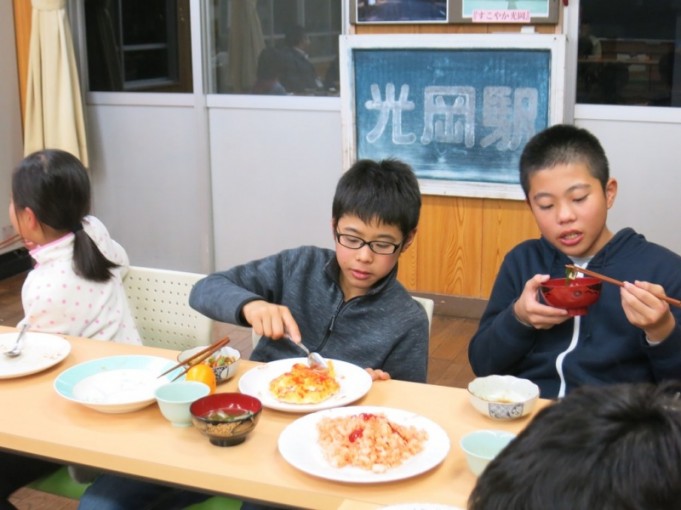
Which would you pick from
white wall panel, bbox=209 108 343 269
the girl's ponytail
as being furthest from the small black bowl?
white wall panel, bbox=209 108 343 269

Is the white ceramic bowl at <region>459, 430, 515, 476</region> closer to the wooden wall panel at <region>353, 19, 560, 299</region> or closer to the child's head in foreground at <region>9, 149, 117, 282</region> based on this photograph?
the child's head in foreground at <region>9, 149, 117, 282</region>

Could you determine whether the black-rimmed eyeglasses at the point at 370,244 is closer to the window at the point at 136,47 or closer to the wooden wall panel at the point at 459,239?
the wooden wall panel at the point at 459,239

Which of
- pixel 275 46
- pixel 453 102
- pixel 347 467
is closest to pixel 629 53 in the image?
pixel 453 102

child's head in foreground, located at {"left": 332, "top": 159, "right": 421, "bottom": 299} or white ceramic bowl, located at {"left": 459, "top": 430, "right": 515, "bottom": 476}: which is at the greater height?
child's head in foreground, located at {"left": 332, "top": 159, "right": 421, "bottom": 299}

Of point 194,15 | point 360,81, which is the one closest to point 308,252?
point 360,81

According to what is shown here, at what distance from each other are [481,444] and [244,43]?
11.6 feet

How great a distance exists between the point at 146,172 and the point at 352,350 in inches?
126

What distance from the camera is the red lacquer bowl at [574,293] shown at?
5.76 feet

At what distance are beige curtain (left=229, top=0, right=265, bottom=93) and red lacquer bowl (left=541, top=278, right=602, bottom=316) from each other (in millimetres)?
3132

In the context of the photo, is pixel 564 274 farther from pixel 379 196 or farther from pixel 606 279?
pixel 379 196

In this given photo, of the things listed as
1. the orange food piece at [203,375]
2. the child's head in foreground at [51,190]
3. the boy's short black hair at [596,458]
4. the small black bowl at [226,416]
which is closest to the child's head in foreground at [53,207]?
the child's head in foreground at [51,190]

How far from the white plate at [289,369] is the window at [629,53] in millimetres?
2551

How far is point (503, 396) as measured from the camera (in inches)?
66.3

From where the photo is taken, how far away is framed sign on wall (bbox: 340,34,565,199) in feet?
12.6
